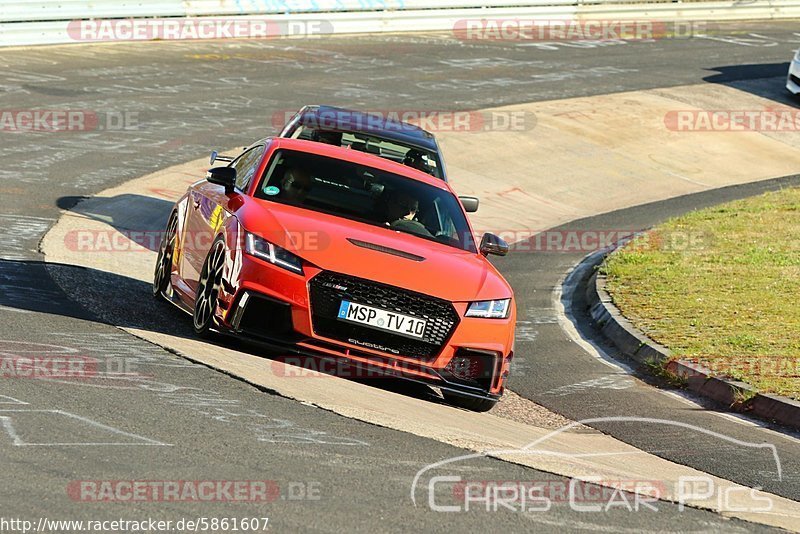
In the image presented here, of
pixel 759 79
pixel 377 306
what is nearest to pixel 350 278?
pixel 377 306

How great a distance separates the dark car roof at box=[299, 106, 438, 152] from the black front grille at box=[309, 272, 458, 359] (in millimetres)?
4254

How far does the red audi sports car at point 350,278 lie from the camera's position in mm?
8648

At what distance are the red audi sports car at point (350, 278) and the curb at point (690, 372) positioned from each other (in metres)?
2.03

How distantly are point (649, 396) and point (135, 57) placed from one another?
59.7 ft

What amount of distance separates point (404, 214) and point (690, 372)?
2830mm

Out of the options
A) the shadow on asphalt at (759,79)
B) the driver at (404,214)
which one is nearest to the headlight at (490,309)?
the driver at (404,214)

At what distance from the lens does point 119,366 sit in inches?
316

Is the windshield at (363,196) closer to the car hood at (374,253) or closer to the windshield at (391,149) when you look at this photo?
the car hood at (374,253)

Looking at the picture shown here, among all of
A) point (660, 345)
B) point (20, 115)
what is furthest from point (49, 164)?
point (660, 345)

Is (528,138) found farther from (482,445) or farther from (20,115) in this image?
(482,445)

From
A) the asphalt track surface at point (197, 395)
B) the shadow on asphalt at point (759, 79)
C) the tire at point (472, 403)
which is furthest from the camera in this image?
the shadow on asphalt at point (759, 79)

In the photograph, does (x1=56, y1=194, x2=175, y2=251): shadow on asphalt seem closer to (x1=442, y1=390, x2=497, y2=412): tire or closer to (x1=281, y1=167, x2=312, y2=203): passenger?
(x1=281, y1=167, x2=312, y2=203): passenger

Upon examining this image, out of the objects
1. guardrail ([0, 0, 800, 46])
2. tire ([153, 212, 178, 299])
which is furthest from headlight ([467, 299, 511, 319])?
guardrail ([0, 0, 800, 46])

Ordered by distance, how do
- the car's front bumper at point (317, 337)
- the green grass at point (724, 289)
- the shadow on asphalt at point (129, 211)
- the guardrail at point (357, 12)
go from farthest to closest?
1. the guardrail at point (357, 12)
2. the shadow on asphalt at point (129, 211)
3. the green grass at point (724, 289)
4. the car's front bumper at point (317, 337)
